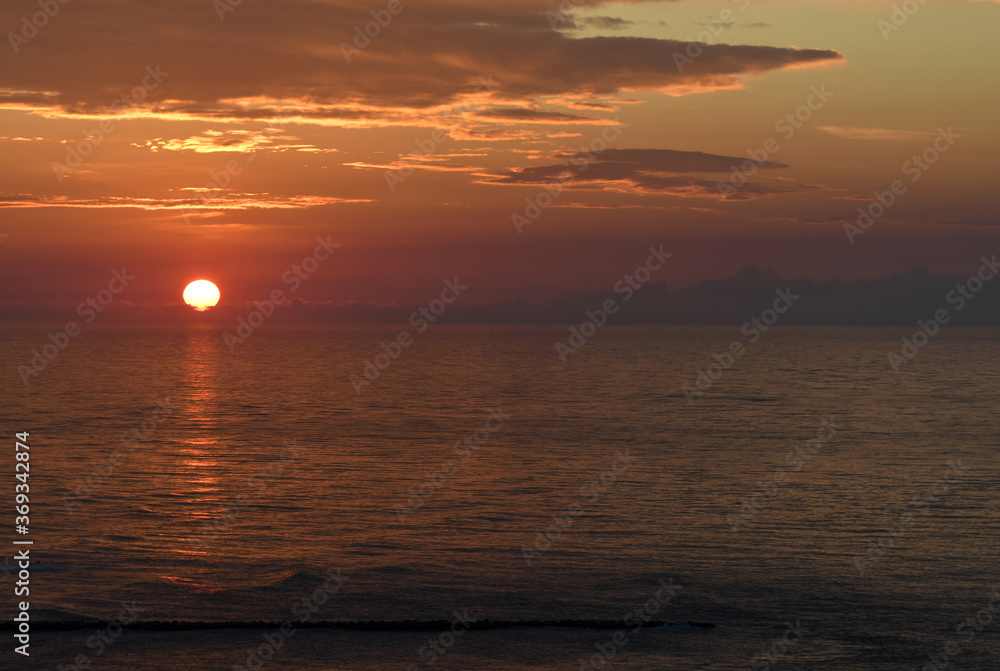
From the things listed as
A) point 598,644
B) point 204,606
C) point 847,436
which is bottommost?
point 598,644

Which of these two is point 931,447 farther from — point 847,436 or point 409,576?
point 409,576

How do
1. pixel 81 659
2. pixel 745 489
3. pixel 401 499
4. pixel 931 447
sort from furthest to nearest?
pixel 931 447 → pixel 745 489 → pixel 401 499 → pixel 81 659

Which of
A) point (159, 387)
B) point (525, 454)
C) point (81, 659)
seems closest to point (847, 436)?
point (525, 454)

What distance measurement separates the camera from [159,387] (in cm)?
13400

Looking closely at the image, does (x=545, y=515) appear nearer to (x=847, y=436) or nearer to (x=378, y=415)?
(x=847, y=436)

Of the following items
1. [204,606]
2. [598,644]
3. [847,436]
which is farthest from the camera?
[847,436]

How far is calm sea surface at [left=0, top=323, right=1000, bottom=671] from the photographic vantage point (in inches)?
980

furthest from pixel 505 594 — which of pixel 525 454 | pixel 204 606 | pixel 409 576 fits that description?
pixel 525 454

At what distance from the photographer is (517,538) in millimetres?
38000

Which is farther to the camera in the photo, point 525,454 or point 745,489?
point 525,454

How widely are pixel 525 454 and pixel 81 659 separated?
146 ft

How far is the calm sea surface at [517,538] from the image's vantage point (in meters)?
24.9

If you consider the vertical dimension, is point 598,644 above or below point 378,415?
below

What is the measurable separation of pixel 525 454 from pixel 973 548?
3372cm
